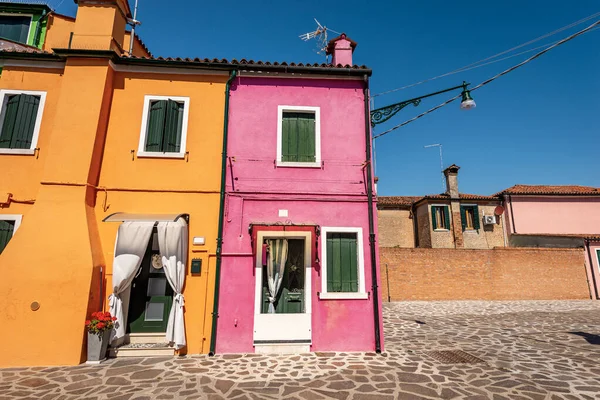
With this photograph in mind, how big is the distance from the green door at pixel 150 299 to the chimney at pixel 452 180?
24.2 meters

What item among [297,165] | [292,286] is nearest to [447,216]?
[297,165]

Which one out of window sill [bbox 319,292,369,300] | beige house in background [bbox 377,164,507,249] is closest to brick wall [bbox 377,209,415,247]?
beige house in background [bbox 377,164,507,249]

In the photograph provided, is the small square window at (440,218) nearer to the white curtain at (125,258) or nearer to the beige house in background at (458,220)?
the beige house in background at (458,220)

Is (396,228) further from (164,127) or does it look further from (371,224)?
(164,127)

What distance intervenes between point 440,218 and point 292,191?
21.0 metres

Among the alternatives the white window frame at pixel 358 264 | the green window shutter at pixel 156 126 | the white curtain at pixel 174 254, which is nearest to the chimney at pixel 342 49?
the white window frame at pixel 358 264

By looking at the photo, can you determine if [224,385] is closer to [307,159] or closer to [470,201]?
[307,159]

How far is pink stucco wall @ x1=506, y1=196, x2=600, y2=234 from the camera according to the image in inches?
969

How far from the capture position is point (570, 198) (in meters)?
25.4

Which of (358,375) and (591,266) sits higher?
(591,266)

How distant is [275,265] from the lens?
733 cm

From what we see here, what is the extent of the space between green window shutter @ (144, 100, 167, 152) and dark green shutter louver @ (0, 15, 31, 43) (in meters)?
8.83

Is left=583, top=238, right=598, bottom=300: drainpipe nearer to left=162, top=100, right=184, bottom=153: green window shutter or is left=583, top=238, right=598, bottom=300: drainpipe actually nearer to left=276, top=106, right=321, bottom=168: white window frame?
left=276, top=106, right=321, bottom=168: white window frame

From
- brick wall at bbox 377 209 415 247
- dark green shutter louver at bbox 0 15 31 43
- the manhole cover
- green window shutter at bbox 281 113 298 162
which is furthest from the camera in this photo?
brick wall at bbox 377 209 415 247
